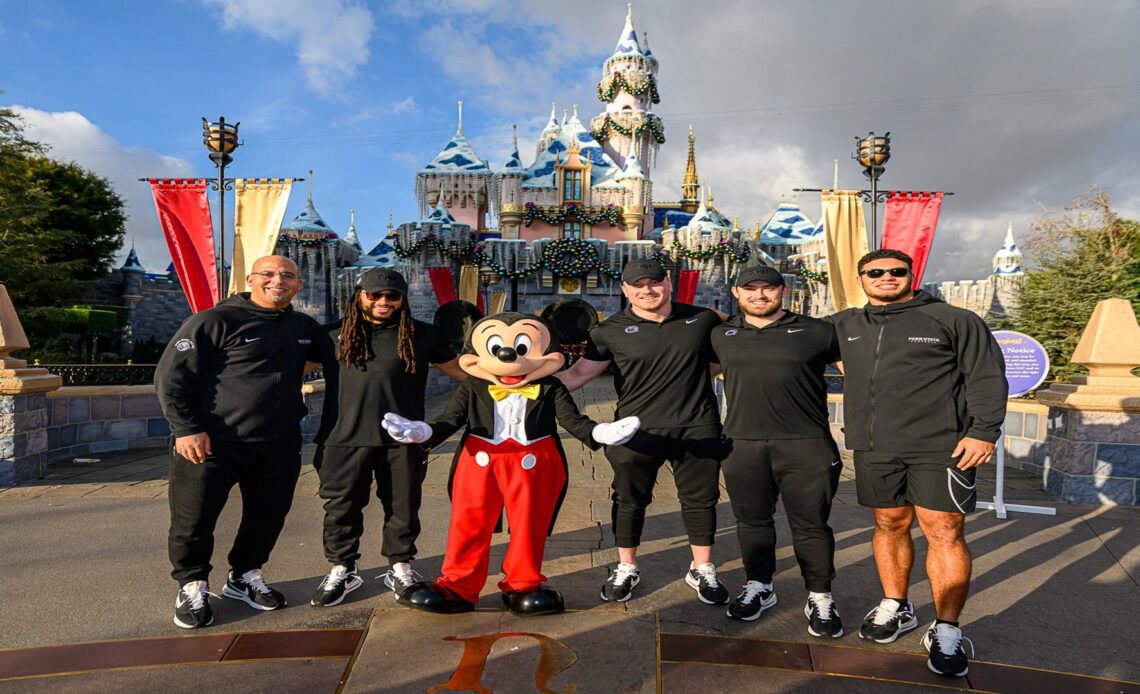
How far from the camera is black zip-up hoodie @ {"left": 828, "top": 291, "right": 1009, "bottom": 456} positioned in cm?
259

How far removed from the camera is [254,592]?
9.94ft

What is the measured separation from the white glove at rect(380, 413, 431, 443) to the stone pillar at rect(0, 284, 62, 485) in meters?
4.86

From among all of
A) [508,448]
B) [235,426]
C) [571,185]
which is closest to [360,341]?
[235,426]

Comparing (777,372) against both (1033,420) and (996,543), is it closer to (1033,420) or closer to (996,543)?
(996,543)

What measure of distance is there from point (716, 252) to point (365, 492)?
73.4 ft

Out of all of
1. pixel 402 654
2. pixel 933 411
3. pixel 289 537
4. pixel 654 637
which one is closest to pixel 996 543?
pixel 933 411

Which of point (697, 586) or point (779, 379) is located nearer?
point (779, 379)

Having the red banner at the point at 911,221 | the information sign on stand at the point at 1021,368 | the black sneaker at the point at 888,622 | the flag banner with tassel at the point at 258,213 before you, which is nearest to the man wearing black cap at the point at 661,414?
the black sneaker at the point at 888,622

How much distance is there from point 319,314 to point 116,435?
19.8m

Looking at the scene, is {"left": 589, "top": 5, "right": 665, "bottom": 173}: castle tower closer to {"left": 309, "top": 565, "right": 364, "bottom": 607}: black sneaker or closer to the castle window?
the castle window

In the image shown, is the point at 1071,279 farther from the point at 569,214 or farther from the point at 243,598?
the point at 569,214

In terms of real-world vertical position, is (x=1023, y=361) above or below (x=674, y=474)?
above

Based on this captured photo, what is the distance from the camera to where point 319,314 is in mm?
25922

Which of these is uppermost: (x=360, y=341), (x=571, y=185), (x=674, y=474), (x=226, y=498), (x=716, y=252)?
(x=571, y=185)
